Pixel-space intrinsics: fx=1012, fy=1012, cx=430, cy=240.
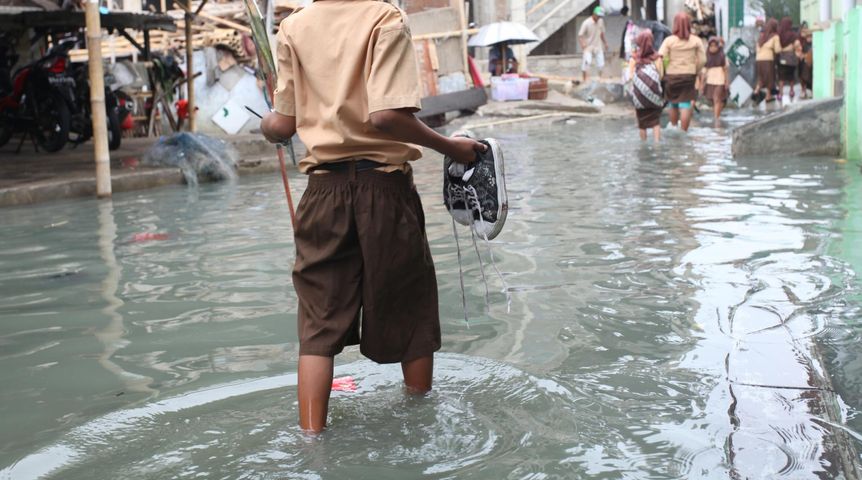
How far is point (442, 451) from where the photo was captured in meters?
3.26

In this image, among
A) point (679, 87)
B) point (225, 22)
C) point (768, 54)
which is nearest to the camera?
point (679, 87)

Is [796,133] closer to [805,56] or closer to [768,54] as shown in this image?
[768,54]

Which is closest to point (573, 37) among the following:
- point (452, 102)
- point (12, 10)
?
point (452, 102)

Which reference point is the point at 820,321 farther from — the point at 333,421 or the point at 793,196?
the point at 793,196

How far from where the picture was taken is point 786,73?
21.7 m

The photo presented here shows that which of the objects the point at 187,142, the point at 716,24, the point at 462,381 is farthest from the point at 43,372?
the point at 716,24

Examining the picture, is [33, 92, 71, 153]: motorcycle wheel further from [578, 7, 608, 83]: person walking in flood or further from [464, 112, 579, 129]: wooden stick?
[578, 7, 608, 83]: person walking in flood

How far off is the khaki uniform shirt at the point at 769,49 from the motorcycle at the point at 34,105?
14.2 m

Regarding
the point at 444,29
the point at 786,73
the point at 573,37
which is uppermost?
the point at 573,37

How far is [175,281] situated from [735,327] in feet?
11.0

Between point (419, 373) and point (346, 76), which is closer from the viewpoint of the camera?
point (346, 76)

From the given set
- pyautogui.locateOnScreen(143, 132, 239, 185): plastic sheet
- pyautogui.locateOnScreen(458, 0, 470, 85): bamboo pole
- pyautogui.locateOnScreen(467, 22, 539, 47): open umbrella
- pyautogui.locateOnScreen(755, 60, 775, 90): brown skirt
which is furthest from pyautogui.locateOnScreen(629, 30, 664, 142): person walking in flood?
pyautogui.locateOnScreen(458, 0, 470, 85): bamboo pole

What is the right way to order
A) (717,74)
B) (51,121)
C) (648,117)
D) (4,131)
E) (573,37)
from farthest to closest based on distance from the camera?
(573,37), (717,74), (648,117), (4,131), (51,121)

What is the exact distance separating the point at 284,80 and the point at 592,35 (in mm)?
24174
